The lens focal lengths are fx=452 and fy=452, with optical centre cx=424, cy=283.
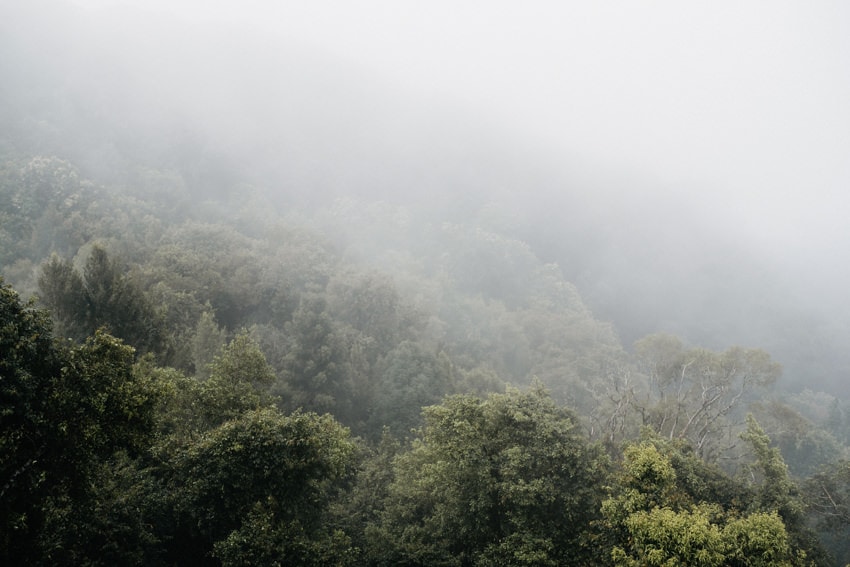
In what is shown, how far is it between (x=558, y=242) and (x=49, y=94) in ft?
483

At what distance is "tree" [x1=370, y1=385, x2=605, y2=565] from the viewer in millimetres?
18656

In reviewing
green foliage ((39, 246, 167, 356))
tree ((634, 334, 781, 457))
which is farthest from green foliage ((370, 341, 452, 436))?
green foliage ((39, 246, 167, 356))

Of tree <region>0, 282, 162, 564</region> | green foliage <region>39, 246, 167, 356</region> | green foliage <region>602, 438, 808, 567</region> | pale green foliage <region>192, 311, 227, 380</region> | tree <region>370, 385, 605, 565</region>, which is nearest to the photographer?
tree <region>0, 282, 162, 564</region>

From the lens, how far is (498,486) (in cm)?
1923

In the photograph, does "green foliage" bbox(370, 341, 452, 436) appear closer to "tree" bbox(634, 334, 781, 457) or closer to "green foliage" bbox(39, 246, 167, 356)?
"tree" bbox(634, 334, 781, 457)

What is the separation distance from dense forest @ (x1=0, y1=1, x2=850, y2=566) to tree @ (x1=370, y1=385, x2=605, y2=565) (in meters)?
0.11

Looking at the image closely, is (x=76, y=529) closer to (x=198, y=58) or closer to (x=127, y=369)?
(x=127, y=369)

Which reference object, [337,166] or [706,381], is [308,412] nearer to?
[706,381]

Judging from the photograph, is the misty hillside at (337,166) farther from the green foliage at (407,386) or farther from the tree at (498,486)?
the tree at (498,486)

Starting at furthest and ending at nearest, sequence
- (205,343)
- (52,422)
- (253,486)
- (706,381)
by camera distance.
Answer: (706,381), (205,343), (253,486), (52,422)

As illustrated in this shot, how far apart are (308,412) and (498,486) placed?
13551 mm

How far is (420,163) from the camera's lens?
182000mm

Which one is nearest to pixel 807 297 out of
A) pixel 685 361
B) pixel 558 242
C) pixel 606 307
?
pixel 606 307

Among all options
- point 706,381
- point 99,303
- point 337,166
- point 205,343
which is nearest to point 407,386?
point 205,343
